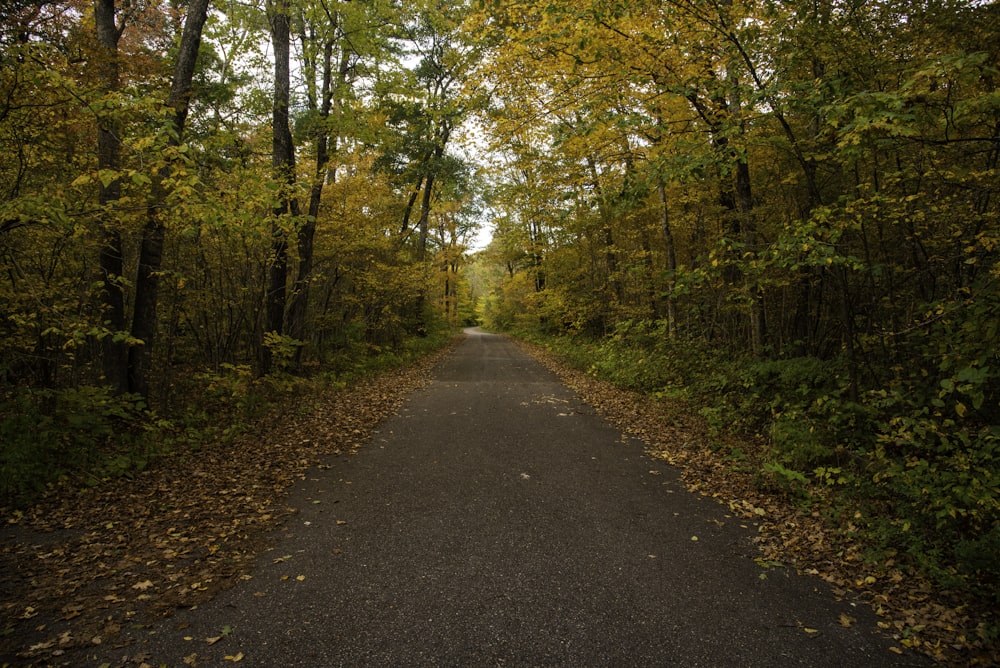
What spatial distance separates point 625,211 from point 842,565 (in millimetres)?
4650

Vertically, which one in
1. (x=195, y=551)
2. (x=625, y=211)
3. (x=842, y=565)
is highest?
(x=625, y=211)

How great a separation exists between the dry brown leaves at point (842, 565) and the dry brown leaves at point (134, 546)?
14.6 ft

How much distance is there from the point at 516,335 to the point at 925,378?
3000 cm

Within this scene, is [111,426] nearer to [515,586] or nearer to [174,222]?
[174,222]

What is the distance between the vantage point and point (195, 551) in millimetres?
3734

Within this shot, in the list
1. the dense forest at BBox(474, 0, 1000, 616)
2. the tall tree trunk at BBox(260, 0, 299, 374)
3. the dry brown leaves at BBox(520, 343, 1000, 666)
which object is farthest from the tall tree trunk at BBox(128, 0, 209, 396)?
the dry brown leaves at BBox(520, 343, 1000, 666)

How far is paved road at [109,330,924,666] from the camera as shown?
269cm

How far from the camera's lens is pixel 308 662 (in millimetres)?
2564

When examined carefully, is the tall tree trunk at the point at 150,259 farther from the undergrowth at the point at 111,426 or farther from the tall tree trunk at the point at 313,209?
the tall tree trunk at the point at 313,209

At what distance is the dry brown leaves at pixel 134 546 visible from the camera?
2842 mm

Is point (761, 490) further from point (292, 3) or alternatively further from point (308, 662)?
point (292, 3)

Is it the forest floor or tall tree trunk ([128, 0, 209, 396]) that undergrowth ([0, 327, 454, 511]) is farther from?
tall tree trunk ([128, 0, 209, 396])

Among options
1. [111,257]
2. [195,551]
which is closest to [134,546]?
[195,551]

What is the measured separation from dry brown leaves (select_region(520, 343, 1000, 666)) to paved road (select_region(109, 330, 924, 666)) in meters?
0.17
